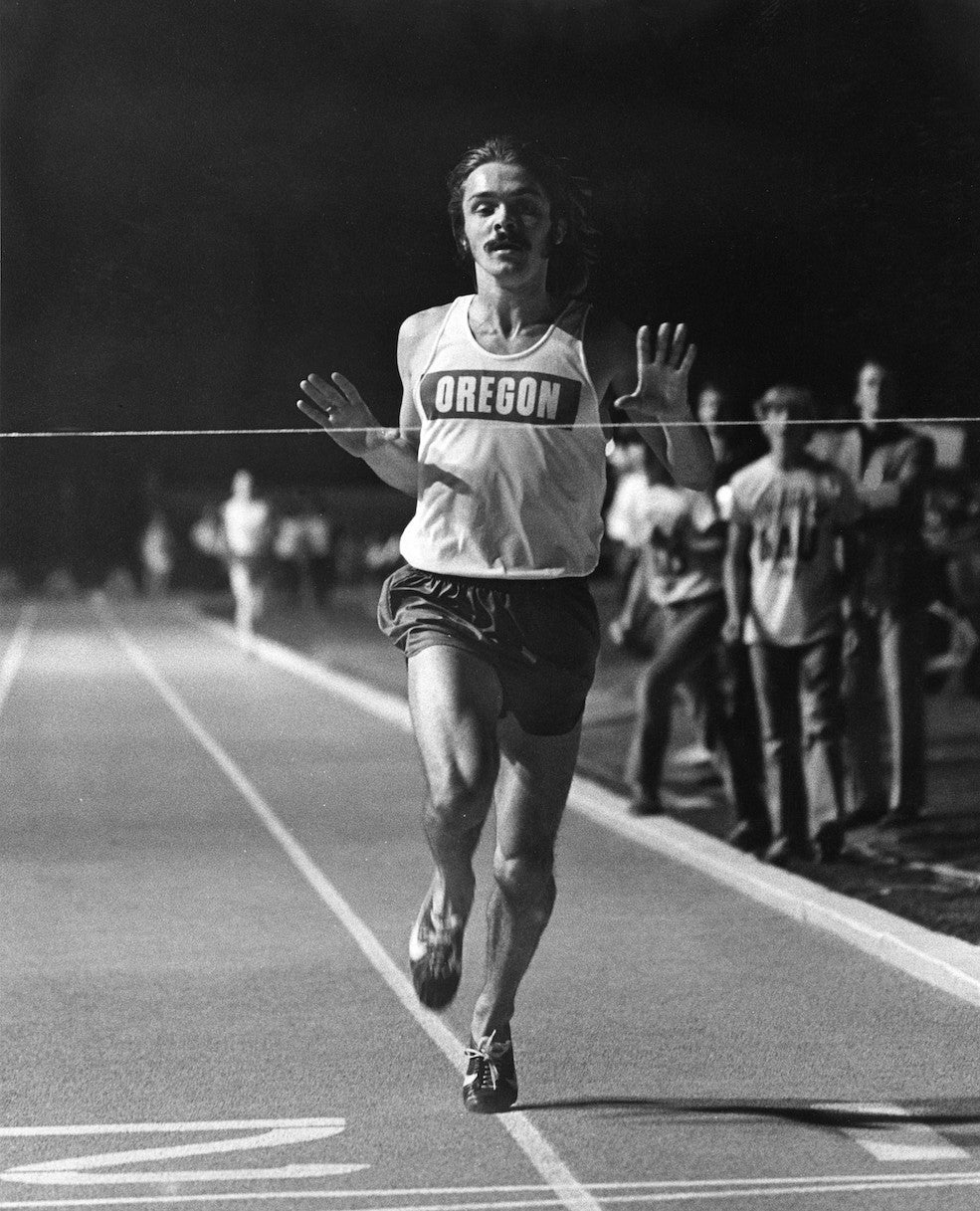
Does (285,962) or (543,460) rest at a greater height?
(543,460)

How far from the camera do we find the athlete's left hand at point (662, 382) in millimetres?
5637

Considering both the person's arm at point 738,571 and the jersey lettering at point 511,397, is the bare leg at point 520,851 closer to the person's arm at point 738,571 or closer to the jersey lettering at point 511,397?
the jersey lettering at point 511,397

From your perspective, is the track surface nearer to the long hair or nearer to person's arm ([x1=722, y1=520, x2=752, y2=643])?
person's arm ([x1=722, y1=520, x2=752, y2=643])

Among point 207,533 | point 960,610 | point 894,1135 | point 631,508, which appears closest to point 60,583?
point 207,533

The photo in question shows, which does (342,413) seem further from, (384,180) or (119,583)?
(119,583)

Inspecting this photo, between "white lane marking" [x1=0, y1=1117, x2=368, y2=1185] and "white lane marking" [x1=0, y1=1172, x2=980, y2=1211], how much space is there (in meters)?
0.14

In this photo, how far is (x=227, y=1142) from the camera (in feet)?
18.2

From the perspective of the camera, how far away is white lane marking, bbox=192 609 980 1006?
301 inches

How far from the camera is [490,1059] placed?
19.0ft

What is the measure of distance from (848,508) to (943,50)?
3.18 metres

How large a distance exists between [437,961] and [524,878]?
1.30 ft

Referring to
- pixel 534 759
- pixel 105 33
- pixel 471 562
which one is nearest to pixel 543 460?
pixel 471 562

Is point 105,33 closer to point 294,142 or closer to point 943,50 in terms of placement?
point 294,142

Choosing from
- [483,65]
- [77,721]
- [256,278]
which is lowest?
[77,721]
